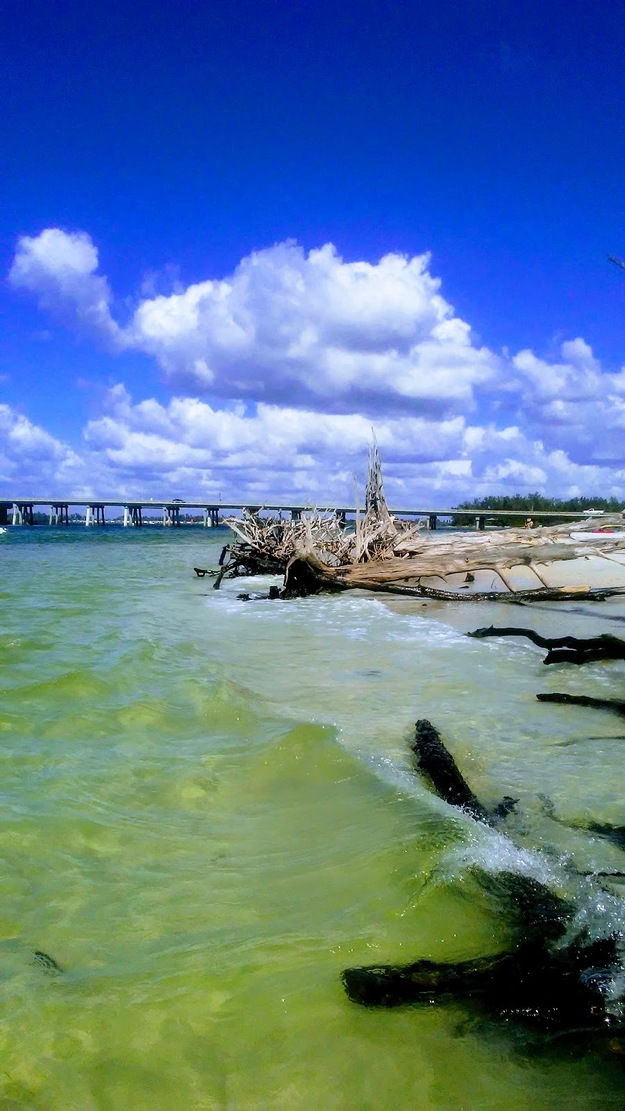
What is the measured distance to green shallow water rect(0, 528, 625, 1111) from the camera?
189 cm

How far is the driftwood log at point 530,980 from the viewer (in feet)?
6.40

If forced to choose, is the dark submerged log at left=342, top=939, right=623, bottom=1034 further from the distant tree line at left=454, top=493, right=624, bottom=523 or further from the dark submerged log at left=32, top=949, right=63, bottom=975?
the distant tree line at left=454, top=493, right=624, bottom=523

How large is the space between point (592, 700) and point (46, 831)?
457cm

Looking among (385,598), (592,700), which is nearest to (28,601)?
(385,598)

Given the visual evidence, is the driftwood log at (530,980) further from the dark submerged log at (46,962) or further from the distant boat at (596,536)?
the distant boat at (596,536)

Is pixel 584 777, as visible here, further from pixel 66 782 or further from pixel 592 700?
pixel 66 782

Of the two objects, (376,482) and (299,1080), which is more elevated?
(376,482)

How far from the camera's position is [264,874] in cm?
310

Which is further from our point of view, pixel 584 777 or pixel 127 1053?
pixel 584 777

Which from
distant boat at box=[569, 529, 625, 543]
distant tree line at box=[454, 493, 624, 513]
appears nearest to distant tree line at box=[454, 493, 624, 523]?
distant tree line at box=[454, 493, 624, 513]

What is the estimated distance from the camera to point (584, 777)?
13.7 ft

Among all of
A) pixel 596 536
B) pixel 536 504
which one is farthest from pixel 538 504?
pixel 596 536

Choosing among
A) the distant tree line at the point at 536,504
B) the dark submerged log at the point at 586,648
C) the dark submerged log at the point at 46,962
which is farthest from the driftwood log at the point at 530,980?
the distant tree line at the point at 536,504

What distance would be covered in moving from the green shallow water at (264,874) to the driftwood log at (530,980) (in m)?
0.07
